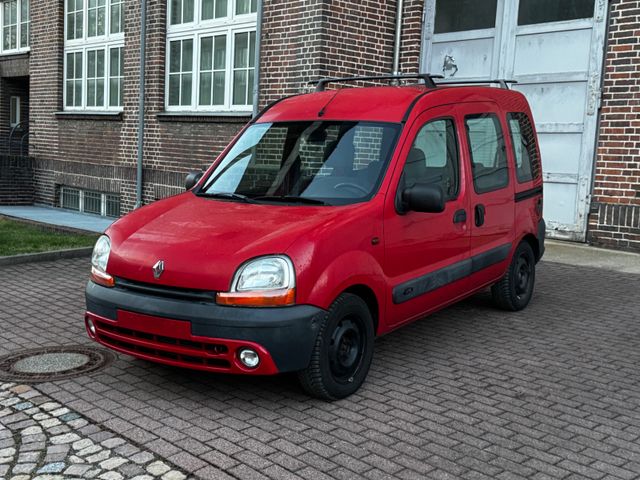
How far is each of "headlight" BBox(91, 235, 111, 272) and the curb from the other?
15.1ft

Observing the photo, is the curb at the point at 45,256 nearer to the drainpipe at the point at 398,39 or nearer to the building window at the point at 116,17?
the drainpipe at the point at 398,39

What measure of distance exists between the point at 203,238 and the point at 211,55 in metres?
9.03

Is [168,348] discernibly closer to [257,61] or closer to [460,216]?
[460,216]

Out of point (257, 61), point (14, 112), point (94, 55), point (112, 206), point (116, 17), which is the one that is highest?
point (116, 17)

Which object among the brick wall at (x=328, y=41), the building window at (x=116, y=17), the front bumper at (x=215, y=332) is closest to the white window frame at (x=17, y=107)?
the building window at (x=116, y=17)

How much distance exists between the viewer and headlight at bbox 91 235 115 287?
4.67 meters

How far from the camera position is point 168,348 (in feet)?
14.2

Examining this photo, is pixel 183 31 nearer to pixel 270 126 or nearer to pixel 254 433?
pixel 270 126

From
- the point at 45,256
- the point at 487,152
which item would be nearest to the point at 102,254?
the point at 487,152

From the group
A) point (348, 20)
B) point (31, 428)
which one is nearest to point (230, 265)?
point (31, 428)

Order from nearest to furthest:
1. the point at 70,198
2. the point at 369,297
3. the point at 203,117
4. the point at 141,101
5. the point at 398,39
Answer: the point at 369,297, the point at 398,39, the point at 203,117, the point at 141,101, the point at 70,198

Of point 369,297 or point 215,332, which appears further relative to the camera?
point 369,297

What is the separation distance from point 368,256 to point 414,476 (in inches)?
60.3

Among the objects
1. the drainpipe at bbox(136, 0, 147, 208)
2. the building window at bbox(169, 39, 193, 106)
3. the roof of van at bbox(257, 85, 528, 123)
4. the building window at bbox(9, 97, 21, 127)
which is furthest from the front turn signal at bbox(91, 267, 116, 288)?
the building window at bbox(9, 97, 21, 127)
